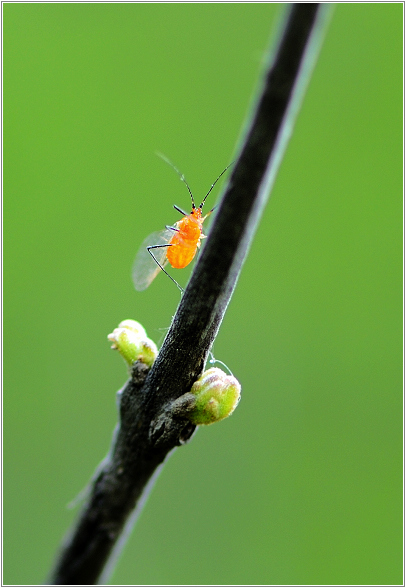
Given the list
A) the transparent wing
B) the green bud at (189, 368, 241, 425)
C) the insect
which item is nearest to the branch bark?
the green bud at (189, 368, 241, 425)

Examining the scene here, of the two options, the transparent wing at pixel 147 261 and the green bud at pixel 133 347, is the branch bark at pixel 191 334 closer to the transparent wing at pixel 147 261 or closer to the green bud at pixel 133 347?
the green bud at pixel 133 347

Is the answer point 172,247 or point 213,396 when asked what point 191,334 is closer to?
point 213,396

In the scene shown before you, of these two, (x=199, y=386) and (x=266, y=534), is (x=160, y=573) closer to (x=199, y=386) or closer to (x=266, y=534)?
(x=266, y=534)

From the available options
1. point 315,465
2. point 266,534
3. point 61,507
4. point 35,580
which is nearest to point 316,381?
point 315,465

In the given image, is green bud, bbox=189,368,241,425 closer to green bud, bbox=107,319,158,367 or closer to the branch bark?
the branch bark

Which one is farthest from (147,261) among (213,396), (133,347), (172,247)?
(213,396)

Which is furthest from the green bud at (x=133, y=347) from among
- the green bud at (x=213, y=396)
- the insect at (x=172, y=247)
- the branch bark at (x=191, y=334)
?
the insect at (x=172, y=247)
